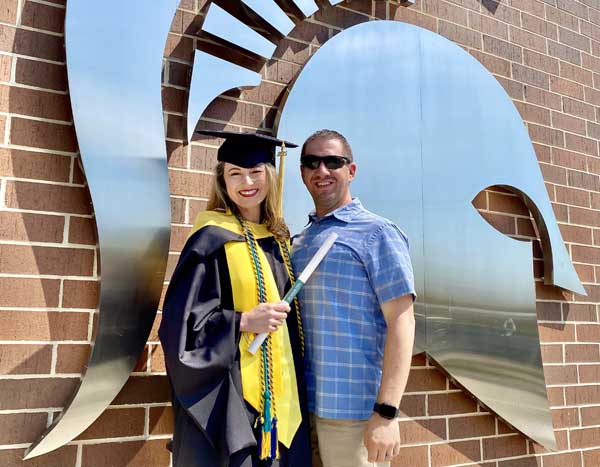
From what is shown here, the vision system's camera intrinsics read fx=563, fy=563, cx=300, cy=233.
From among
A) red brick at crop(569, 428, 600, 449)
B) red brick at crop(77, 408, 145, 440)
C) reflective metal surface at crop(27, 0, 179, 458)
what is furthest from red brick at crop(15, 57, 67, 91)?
red brick at crop(569, 428, 600, 449)

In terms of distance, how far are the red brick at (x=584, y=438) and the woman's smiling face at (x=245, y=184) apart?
87.4 inches

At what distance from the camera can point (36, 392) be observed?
1.72 metres

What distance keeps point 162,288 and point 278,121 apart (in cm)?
79

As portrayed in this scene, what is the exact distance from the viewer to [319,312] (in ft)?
5.46

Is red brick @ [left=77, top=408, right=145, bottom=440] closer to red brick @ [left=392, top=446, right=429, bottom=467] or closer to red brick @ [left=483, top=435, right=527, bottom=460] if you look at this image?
red brick @ [left=392, top=446, right=429, bottom=467]

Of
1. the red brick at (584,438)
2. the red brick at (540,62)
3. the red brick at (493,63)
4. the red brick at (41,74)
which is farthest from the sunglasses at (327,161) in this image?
the red brick at (584,438)

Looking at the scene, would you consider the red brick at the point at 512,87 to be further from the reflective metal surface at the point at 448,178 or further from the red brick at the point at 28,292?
the red brick at the point at 28,292

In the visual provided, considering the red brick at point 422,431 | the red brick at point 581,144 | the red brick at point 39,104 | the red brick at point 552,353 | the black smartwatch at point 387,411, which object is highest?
the red brick at point 581,144

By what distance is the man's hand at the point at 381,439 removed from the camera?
153 cm

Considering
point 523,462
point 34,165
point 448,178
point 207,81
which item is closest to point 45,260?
point 34,165

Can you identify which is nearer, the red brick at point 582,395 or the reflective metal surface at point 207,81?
the reflective metal surface at point 207,81

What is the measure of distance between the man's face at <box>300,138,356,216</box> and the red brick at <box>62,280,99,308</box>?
0.78m

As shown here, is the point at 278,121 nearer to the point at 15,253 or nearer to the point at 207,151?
the point at 207,151

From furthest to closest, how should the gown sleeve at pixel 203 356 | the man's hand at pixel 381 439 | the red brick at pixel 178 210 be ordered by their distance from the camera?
1. the red brick at pixel 178 210
2. the man's hand at pixel 381 439
3. the gown sleeve at pixel 203 356
